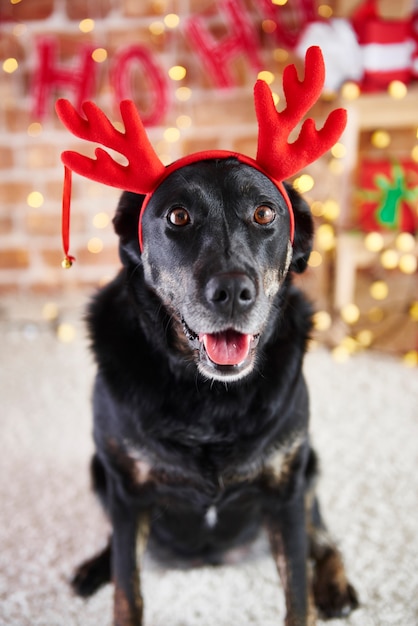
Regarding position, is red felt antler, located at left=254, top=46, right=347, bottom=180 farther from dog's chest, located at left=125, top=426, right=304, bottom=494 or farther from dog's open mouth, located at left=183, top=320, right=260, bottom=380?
dog's chest, located at left=125, top=426, right=304, bottom=494

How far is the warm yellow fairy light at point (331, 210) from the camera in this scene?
8.39ft

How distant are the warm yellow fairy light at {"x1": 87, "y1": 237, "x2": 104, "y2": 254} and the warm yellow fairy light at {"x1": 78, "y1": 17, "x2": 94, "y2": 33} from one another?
1033 millimetres

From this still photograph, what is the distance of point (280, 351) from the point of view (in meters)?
1.18

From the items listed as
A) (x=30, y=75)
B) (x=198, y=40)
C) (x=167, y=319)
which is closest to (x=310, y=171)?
(x=198, y=40)

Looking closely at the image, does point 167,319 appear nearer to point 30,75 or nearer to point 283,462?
point 283,462

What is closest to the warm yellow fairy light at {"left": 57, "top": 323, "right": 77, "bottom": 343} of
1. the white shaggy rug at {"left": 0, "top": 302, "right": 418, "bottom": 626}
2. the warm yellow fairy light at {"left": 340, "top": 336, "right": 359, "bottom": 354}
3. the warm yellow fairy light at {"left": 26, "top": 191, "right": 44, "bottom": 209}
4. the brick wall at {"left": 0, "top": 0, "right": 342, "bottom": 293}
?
the white shaggy rug at {"left": 0, "top": 302, "right": 418, "bottom": 626}

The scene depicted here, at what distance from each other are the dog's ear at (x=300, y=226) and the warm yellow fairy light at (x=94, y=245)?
6.99 ft

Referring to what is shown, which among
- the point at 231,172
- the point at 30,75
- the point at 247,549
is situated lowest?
the point at 247,549

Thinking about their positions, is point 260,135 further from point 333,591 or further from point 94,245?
point 94,245

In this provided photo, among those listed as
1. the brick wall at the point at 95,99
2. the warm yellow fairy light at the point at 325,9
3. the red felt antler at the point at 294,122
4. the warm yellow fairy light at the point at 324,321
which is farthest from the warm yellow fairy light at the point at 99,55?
the red felt antler at the point at 294,122

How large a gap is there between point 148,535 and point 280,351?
0.52 meters

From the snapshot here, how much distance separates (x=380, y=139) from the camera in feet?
9.06

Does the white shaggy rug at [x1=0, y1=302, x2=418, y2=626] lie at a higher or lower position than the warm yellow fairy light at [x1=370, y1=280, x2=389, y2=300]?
lower

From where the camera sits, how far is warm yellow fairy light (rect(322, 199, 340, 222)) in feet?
8.39
